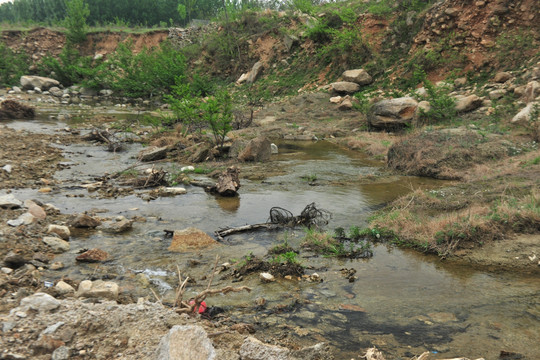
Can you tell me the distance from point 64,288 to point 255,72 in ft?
78.7

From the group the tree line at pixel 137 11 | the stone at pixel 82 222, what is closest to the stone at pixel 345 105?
the stone at pixel 82 222

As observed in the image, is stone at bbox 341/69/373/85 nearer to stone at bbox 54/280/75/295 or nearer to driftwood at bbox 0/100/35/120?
driftwood at bbox 0/100/35/120

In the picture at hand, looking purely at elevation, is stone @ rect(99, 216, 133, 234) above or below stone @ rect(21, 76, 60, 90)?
below

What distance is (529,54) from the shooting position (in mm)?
13648

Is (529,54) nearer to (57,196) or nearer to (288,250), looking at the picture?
(288,250)

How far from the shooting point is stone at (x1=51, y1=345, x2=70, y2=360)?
7.19 ft

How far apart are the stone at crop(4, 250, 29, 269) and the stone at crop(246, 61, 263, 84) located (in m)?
23.0

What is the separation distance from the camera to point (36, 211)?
17.8 feet

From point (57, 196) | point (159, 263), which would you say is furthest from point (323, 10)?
point (159, 263)

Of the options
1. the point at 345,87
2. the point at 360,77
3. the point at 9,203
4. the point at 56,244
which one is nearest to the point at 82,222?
the point at 56,244

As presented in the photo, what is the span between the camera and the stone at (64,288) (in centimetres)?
340

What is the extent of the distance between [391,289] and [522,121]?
867 cm

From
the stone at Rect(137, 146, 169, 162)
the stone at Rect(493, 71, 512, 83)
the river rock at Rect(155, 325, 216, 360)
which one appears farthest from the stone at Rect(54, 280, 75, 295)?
the stone at Rect(493, 71, 512, 83)

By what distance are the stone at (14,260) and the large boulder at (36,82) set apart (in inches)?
1110
